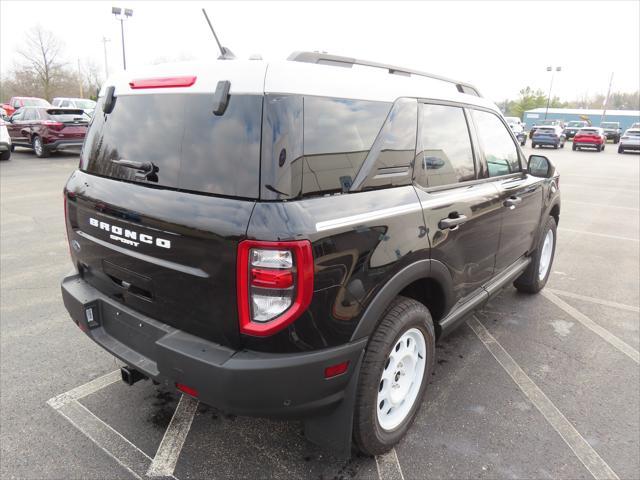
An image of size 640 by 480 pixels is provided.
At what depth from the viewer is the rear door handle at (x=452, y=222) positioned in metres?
2.57

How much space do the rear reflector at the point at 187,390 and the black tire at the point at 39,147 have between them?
54.1ft

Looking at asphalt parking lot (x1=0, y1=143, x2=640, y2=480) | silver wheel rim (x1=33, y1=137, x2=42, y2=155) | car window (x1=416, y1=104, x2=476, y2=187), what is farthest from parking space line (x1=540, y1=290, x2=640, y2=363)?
silver wheel rim (x1=33, y1=137, x2=42, y2=155)

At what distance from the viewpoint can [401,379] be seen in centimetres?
257

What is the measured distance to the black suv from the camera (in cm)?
186

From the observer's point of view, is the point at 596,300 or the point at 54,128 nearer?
the point at 596,300

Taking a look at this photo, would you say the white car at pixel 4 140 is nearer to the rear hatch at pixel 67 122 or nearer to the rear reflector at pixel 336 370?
the rear hatch at pixel 67 122

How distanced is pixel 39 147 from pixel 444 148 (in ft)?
55.3

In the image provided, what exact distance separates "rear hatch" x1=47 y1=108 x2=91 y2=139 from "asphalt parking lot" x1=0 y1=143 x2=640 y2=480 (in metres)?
12.4

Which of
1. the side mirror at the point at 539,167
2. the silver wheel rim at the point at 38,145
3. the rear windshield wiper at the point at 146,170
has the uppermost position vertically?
the rear windshield wiper at the point at 146,170

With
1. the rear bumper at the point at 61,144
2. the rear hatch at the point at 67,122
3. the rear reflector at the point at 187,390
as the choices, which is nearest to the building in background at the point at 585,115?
the rear hatch at the point at 67,122

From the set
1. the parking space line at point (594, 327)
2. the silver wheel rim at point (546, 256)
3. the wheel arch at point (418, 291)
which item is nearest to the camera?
the wheel arch at point (418, 291)

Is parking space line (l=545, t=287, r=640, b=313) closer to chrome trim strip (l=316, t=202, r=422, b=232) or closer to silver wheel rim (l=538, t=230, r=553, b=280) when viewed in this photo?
silver wheel rim (l=538, t=230, r=553, b=280)

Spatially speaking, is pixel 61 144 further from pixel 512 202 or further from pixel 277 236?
pixel 277 236

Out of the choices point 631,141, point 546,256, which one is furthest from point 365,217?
point 631,141
